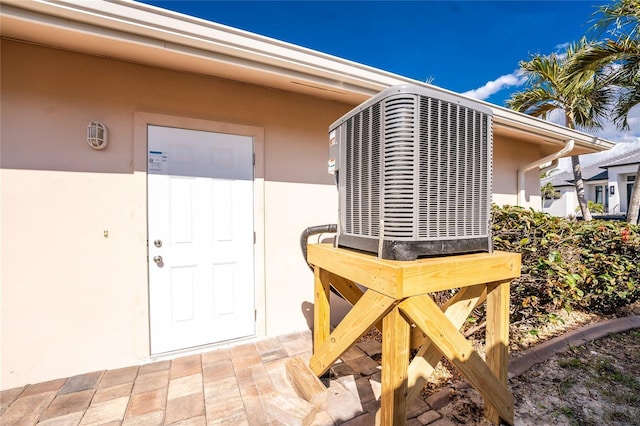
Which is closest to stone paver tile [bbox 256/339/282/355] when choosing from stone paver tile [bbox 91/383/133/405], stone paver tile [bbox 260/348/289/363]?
stone paver tile [bbox 260/348/289/363]

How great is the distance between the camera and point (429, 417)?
1667mm

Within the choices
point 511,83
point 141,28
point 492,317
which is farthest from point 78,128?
point 511,83

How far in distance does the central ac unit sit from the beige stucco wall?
155cm

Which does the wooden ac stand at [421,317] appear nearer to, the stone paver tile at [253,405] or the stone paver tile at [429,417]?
the stone paver tile at [429,417]

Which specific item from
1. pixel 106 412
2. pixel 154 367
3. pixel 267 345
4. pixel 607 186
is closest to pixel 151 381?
pixel 154 367

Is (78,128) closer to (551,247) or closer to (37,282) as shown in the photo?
(37,282)

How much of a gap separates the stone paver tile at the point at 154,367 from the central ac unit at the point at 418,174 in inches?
→ 78.7

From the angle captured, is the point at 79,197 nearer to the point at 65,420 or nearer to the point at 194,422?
the point at 65,420

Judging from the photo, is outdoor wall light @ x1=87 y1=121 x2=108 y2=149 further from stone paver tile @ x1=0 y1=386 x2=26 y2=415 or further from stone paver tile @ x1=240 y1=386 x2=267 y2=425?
stone paver tile @ x1=240 y1=386 x2=267 y2=425

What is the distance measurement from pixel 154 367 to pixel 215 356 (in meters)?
0.47

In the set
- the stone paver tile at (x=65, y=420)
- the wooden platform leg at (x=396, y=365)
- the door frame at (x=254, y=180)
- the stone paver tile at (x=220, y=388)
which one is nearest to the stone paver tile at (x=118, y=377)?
the door frame at (x=254, y=180)

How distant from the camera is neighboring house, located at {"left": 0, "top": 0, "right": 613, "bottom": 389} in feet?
6.45

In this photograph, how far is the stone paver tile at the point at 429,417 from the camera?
1.64 metres

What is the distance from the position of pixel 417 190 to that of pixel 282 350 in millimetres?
2089
